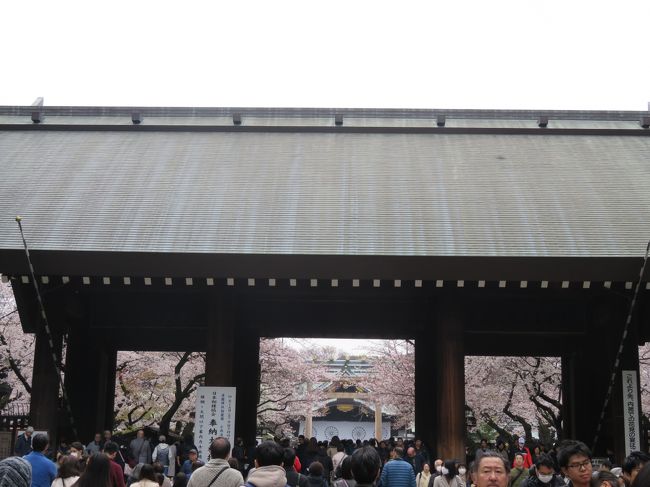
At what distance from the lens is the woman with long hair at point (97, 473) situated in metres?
5.62

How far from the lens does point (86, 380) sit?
1739 cm

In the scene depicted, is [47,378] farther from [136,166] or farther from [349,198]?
[349,198]

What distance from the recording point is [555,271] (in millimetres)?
13570

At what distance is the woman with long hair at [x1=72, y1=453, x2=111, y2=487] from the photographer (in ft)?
18.5

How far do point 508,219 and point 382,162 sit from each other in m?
3.62

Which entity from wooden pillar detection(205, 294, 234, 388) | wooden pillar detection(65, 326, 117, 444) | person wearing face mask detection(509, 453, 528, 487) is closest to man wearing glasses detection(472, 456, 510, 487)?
person wearing face mask detection(509, 453, 528, 487)

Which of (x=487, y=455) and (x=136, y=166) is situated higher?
(x=136, y=166)

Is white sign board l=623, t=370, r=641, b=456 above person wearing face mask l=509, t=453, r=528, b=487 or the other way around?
above

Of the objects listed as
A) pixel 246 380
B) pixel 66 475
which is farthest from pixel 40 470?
pixel 246 380

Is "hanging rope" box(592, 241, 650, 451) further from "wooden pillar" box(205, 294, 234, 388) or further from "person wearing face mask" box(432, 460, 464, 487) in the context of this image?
"wooden pillar" box(205, 294, 234, 388)

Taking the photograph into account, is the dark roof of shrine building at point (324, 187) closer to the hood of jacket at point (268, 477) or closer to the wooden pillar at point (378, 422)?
the hood of jacket at point (268, 477)

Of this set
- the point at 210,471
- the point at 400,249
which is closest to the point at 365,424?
the point at 400,249

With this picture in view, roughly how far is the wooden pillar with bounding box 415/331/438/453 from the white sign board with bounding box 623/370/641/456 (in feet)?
Result: 13.8

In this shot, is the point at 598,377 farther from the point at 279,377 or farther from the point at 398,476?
the point at 279,377
